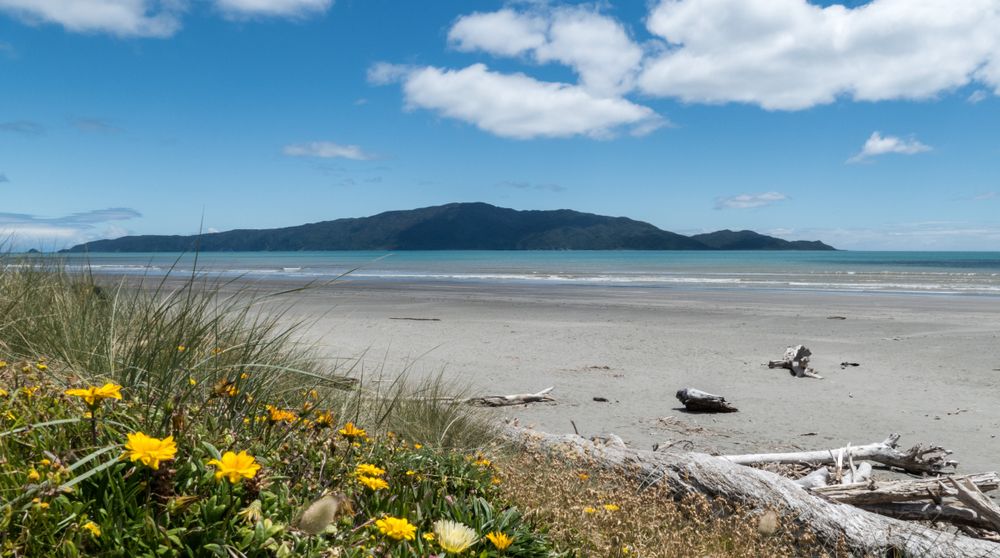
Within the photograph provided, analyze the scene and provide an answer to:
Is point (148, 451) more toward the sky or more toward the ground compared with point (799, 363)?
more toward the sky

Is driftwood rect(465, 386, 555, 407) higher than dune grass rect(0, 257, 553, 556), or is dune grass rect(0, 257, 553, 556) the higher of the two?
dune grass rect(0, 257, 553, 556)

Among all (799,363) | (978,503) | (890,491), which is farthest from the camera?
(799,363)

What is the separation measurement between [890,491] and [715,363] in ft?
20.4

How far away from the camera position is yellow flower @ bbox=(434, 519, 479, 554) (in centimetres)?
176

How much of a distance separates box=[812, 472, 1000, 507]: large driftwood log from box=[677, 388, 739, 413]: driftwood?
9.24 ft

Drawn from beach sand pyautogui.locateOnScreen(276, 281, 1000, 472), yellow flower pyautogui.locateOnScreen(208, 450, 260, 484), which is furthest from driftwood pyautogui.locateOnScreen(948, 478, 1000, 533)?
yellow flower pyautogui.locateOnScreen(208, 450, 260, 484)

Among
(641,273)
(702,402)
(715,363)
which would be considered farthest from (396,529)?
(641,273)

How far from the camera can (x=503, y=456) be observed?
4195 mm

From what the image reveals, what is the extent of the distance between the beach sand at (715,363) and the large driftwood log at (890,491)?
62.3 inches

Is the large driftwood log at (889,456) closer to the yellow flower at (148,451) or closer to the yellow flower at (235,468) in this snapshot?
the yellow flower at (235,468)

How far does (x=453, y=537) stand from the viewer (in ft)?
5.90

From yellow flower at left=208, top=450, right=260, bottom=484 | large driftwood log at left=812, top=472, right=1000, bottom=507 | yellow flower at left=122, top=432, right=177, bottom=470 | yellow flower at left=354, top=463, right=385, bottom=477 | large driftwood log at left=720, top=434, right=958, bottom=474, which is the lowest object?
large driftwood log at left=720, top=434, right=958, bottom=474

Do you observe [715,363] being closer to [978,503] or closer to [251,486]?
[978,503]

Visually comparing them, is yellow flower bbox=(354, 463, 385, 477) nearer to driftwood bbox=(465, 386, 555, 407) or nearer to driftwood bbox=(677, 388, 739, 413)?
driftwood bbox=(465, 386, 555, 407)
